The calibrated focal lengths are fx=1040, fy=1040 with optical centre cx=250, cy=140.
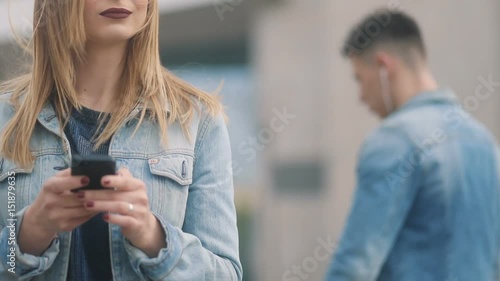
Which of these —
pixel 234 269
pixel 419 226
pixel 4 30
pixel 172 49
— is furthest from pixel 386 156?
pixel 172 49

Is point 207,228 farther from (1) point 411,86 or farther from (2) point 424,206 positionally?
(1) point 411,86

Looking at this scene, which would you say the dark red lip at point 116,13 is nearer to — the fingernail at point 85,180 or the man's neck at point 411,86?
the fingernail at point 85,180

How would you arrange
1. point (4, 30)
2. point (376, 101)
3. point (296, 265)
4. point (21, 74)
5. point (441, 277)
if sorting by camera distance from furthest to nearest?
1. point (4, 30)
2. point (296, 265)
3. point (376, 101)
4. point (441, 277)
5. point (21, 74)

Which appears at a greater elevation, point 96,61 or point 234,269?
point 96,61

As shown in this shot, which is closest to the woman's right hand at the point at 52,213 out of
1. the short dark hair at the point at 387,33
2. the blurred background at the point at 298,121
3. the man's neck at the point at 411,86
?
the man's neck at the point at 411,86

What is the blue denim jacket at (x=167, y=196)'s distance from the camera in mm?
1919

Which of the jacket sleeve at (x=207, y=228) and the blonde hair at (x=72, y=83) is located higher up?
the blonde hair at (x=72, y=83)

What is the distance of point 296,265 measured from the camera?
10664 millimetres

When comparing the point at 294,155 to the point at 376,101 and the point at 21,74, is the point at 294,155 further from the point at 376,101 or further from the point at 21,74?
the point at 21,74

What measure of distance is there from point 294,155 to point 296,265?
3.72 feet

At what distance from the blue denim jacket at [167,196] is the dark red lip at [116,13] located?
0.62 feet

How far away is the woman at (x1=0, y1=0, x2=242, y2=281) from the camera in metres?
1.92

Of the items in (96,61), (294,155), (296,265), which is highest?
(96,61)

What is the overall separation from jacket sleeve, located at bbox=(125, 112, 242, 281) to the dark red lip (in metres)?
0.26
